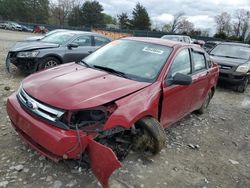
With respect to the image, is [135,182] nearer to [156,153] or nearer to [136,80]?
[156,153]

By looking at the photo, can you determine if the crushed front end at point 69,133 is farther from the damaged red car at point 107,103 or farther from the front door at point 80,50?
the front door at point 80,50

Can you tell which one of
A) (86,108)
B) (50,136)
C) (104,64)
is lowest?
(50,136)

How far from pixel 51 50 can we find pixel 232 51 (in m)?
6.81

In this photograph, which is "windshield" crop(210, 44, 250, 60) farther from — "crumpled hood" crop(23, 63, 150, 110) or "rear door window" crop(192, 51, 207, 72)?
"crumpled hood" crop(23, 63, 150, 110)

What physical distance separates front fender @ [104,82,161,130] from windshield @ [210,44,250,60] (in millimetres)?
7381

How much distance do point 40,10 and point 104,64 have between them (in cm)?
6411

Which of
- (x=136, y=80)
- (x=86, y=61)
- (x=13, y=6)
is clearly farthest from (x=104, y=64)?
(x=13, y=6)

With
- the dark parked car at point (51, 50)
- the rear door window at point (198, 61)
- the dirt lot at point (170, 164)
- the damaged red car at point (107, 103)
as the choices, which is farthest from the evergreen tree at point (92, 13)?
the damaged red car at point (107, 103)

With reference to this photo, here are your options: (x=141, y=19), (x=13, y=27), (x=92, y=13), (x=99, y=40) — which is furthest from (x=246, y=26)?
(x=99, y=40)

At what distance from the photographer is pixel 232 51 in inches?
412

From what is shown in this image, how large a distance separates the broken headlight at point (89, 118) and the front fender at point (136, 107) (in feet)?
0.26

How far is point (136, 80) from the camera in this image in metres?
3.79

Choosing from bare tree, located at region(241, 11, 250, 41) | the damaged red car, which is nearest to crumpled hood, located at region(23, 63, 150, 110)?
the damaged red car

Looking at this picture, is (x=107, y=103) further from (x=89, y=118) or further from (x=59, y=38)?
(x=59, y=38)
